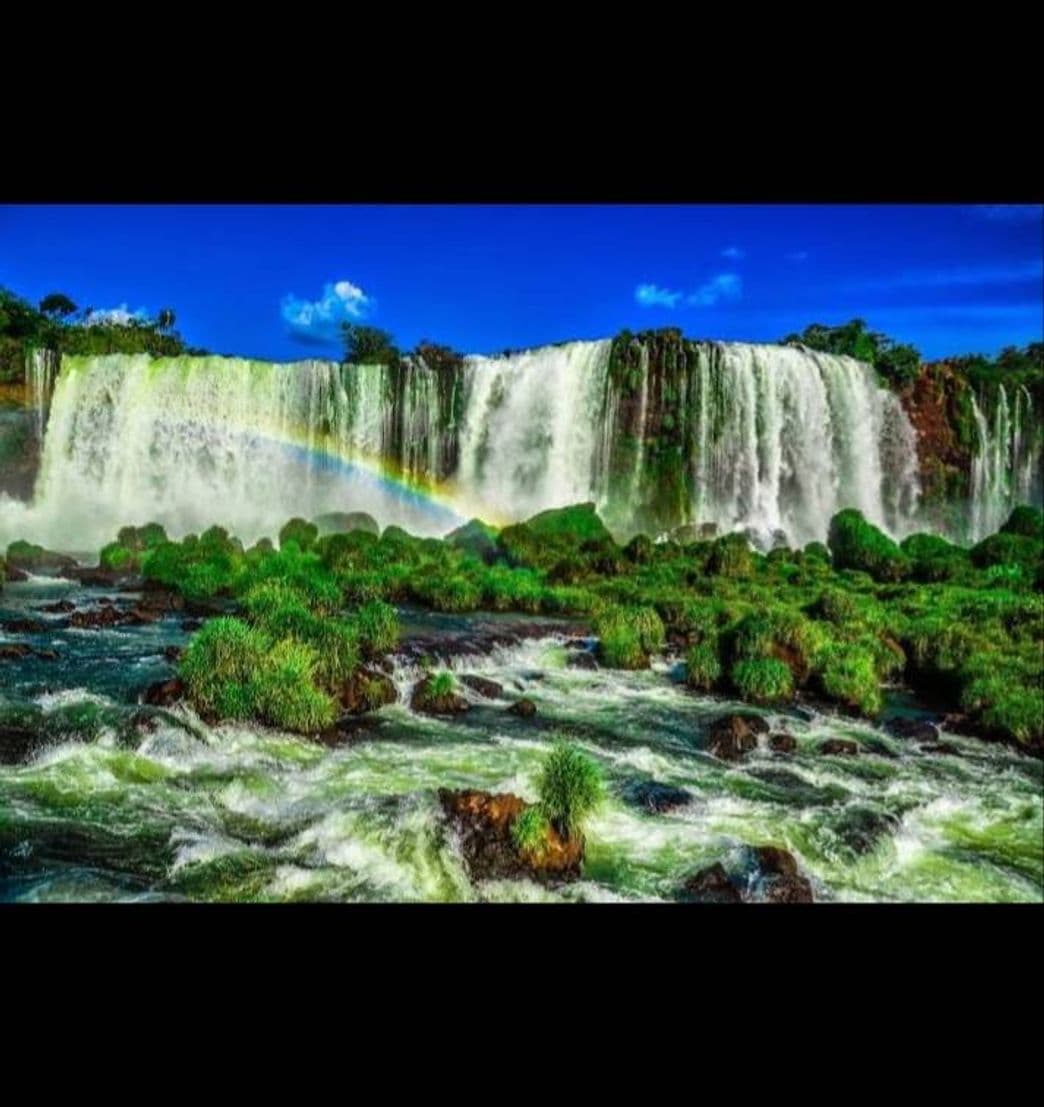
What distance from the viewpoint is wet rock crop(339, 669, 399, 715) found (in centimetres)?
531

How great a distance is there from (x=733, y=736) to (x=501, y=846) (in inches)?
71.2

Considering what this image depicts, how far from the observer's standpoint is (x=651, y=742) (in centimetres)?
521

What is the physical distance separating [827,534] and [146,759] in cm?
605

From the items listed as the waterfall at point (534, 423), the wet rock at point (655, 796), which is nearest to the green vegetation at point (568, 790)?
the wet rock at point (655, 796)

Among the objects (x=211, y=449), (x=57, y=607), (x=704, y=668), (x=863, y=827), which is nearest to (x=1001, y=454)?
(x=704, y=668)

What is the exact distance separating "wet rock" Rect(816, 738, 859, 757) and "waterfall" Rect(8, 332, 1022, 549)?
302cm

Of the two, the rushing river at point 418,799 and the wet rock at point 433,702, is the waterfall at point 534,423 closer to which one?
the wet rock at point 433,702

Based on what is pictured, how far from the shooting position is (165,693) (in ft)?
16.5

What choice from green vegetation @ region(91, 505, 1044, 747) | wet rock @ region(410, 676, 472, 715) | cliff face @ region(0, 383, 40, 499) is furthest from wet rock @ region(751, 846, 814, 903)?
cliff face @ region(0, 383, 40, 499)

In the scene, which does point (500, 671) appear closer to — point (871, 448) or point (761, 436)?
point (761, 436)

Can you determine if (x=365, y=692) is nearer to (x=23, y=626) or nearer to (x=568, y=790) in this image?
(x=568, y=790)

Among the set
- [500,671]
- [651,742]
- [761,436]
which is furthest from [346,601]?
[761,436]

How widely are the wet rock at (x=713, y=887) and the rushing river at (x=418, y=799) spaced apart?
0.09 meters

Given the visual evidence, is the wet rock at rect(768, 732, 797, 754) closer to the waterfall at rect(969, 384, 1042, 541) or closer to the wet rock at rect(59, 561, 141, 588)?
the waterfall at rect(969, 384, 1042, 541)
